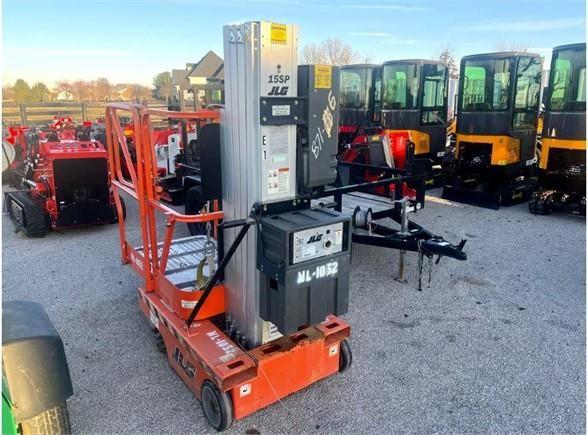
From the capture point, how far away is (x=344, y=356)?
3.32m

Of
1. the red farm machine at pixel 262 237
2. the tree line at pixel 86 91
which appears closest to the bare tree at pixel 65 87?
the tree line at pixel 86 91

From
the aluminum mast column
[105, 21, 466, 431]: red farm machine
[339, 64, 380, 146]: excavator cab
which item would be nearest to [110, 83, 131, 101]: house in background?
[339, 64, 380, 146]: excavator cab

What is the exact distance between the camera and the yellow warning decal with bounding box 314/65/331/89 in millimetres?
2732

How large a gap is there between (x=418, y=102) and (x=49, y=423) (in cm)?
936

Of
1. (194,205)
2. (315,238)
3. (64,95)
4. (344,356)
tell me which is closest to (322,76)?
(315,238)

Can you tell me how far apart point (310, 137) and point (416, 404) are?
1.85 metres

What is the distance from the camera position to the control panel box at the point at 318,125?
274 cm

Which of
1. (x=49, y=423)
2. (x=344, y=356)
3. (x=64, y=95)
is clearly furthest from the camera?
(x=64, y=95)

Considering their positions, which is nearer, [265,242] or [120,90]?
[265,242]

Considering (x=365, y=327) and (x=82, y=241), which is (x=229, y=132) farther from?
(x=82, y=241)

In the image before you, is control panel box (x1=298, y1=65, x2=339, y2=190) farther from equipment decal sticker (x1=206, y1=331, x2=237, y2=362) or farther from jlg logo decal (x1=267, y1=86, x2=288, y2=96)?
equipment decal sticker (x1=206, y1=331, x2=237, y2=362)

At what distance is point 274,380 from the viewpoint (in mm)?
2910

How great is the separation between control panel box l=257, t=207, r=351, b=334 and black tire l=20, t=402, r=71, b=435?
121 cm

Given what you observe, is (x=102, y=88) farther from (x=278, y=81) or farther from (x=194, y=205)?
(x=278, y=81)
